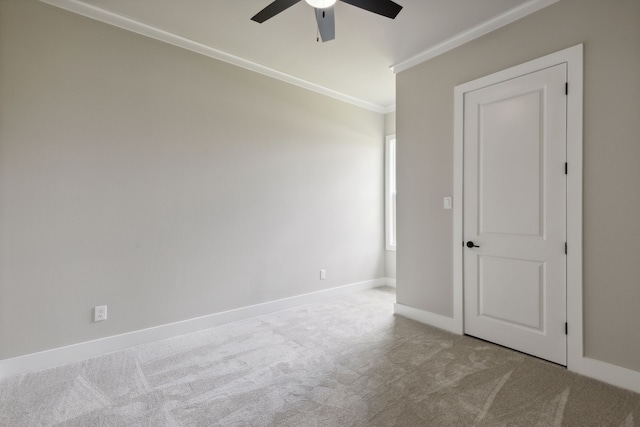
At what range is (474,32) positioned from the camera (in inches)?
113

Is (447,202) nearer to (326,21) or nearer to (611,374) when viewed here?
Answer: (611,374)

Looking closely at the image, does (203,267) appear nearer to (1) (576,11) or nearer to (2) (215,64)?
(2) (215,64)

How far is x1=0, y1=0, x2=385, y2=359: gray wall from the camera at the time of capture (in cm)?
236


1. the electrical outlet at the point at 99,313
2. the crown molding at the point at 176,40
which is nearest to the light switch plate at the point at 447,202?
the crown molding at the point at 176,40

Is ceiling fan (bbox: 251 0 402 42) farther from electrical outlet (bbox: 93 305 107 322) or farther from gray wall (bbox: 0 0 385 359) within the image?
electrical outlet (bbox: 93 305 107 322)

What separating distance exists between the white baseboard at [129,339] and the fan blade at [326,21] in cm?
276

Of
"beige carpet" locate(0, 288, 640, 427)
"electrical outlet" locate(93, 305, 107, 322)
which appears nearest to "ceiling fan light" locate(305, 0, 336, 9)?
"beige carpet" locate(0, 288, 640, 427)

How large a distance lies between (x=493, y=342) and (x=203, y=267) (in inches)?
110

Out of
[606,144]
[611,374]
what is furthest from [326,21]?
[611,374]

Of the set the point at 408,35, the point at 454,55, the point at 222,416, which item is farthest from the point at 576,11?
the point at 222,416

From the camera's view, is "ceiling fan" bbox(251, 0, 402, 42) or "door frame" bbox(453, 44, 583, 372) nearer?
"ceiling fan" bbox(251, 0, 402, 42)

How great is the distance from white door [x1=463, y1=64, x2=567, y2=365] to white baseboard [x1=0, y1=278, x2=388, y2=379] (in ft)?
6.68

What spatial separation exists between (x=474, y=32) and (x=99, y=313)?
4055mm

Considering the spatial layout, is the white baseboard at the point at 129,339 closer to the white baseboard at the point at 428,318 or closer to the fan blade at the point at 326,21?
the white baseboard at the point at 428,318
